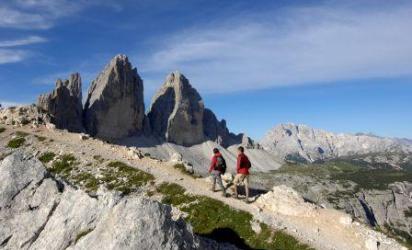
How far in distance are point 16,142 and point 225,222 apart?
3329cm

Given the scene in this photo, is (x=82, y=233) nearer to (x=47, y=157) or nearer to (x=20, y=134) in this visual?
(x=47, y=157)

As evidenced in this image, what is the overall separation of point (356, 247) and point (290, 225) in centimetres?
570

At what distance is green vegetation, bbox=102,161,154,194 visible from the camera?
165ft

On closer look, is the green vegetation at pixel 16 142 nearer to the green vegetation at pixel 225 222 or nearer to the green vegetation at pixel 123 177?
the green vegetation at pixel 123 177

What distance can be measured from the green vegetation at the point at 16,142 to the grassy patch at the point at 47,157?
461 centimetres

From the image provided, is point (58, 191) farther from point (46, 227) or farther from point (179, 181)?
point (179, 181)

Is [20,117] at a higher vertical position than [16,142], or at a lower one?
higher

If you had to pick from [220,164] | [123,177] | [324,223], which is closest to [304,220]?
[324,223]

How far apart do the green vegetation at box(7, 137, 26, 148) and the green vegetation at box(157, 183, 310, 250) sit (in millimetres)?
24222

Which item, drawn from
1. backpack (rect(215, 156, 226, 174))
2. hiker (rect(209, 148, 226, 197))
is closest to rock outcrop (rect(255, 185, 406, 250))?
hiker (rect(209, 148, 226, 197))

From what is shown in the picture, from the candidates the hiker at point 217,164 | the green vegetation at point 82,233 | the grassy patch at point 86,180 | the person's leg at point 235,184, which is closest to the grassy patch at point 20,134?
the grassy patch at point 86,180

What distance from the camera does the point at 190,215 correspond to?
43281 mm

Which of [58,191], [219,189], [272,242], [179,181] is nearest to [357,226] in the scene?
[272,242]

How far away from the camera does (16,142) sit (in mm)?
61438
